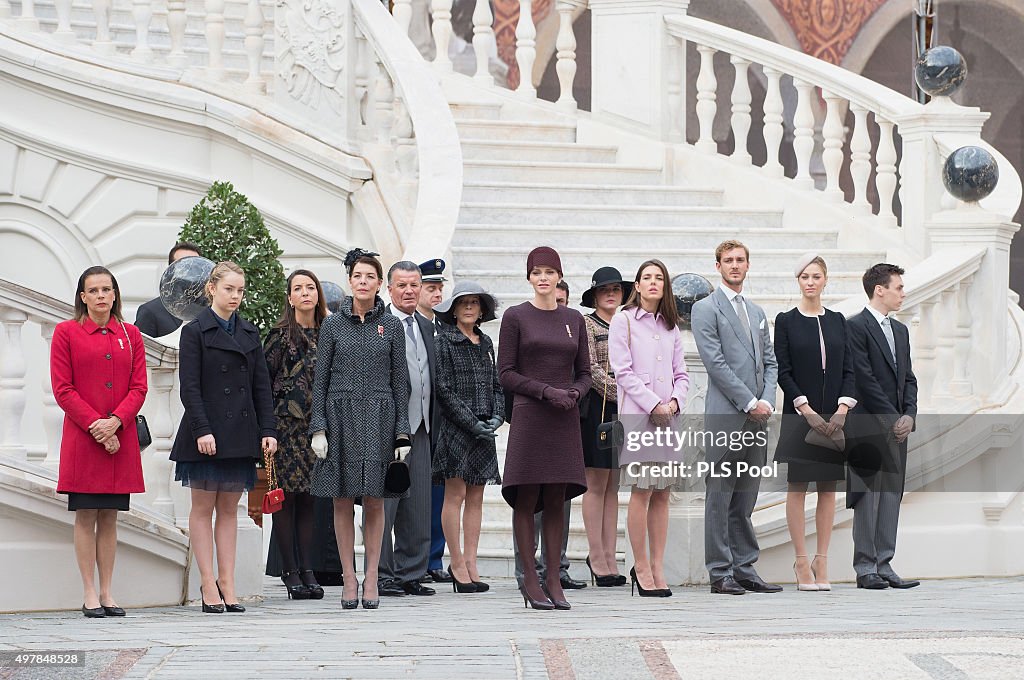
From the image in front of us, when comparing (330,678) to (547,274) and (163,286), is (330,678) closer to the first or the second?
(547,274)

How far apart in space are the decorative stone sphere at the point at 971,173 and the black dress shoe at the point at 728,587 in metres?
3.13

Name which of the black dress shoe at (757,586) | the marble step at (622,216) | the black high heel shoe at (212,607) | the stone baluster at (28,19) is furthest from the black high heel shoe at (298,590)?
the stone baluster at (28,19)

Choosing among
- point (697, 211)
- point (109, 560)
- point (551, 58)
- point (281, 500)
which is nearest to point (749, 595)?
point (281, 500)

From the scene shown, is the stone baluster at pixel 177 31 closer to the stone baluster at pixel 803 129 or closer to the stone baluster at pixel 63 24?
the stone baluster at pixel 63 24

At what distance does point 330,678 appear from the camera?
539 centimetres

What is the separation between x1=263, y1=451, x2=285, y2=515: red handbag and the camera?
25.6ft

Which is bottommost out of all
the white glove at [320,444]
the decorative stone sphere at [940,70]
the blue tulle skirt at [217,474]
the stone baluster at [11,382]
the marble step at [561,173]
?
the blue tulle skirt at [217,474]

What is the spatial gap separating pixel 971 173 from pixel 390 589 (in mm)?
4209

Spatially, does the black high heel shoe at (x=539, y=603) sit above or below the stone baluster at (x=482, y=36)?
below

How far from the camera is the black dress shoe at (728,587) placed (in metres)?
8.29

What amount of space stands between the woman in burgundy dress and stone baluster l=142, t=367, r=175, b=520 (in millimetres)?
1572

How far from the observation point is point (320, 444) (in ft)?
25.0

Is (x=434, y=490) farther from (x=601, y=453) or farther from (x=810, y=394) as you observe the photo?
(x=810, y=394)

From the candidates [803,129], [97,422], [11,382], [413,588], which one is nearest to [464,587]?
[413,588]
